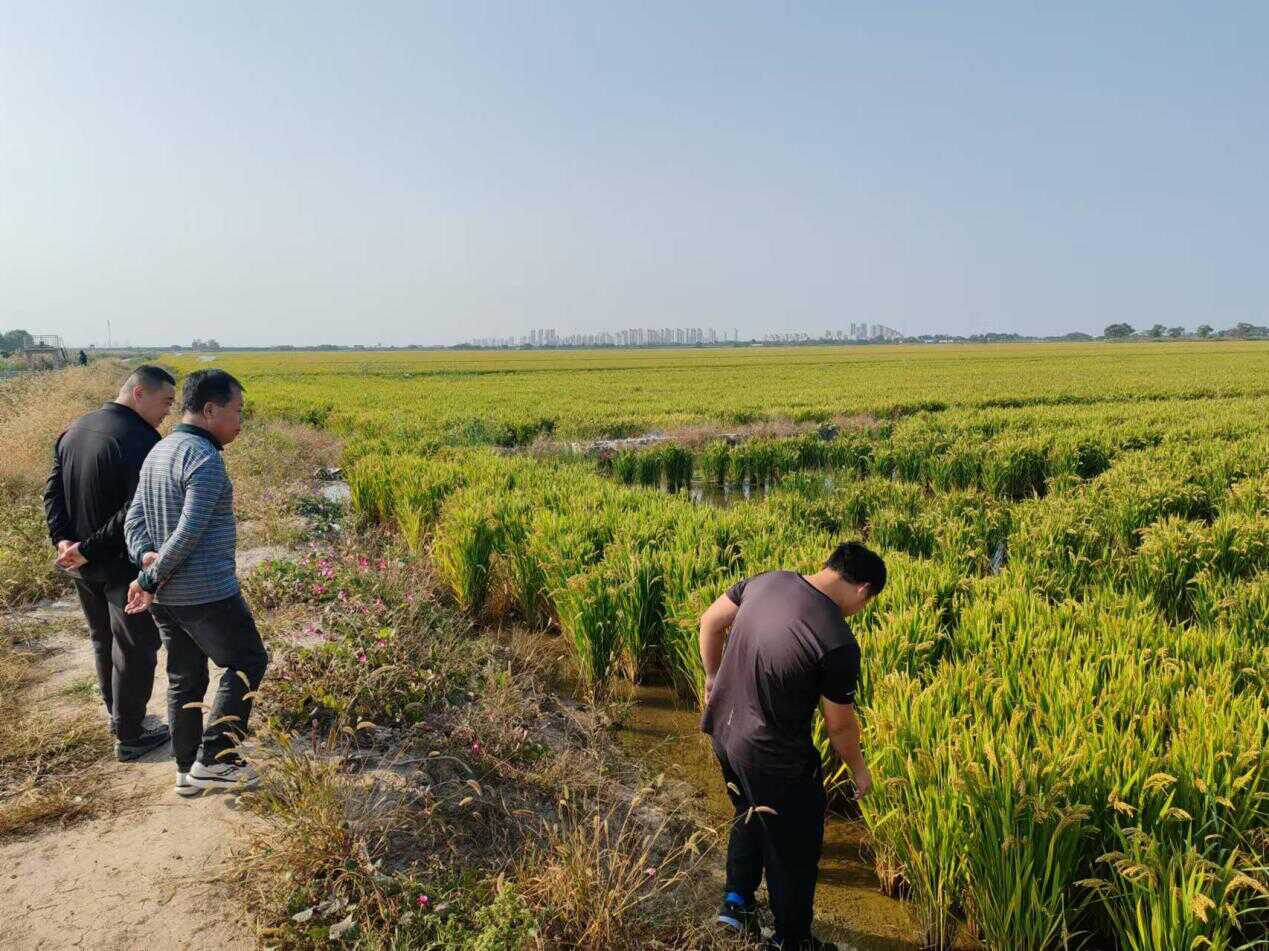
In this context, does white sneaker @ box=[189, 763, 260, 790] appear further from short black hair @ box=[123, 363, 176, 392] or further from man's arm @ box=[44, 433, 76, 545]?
short black hair @ box=[123, 363, 176, 392]

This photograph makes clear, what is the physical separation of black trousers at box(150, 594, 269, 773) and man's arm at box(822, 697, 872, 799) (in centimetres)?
254

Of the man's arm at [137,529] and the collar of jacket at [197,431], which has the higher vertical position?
the collar of jacket at [197,431]

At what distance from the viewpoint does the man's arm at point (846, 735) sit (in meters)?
2.31

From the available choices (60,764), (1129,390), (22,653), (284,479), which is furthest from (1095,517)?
(1129,390)

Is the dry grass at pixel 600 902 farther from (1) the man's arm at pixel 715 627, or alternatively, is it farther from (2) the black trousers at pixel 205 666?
(2) the black trousers at pixel 205 666

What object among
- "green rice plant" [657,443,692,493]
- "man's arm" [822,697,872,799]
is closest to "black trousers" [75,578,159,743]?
"man's arm" [822,697,872,799]

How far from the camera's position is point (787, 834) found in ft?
7.95

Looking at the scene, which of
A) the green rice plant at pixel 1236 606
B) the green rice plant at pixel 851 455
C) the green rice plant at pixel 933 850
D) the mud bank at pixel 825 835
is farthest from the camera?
the green rice plant at pixel 851 455

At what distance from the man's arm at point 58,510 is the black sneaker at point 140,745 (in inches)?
43.6

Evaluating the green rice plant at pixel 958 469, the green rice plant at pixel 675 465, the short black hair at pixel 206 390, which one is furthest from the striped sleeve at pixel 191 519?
the green rice plant at pixel 958 469

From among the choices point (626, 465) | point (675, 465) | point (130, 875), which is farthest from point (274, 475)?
point (130, 875)

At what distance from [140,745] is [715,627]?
10.7 ft

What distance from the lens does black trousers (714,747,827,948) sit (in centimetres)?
240

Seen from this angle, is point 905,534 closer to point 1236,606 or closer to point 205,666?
point 1236,606
